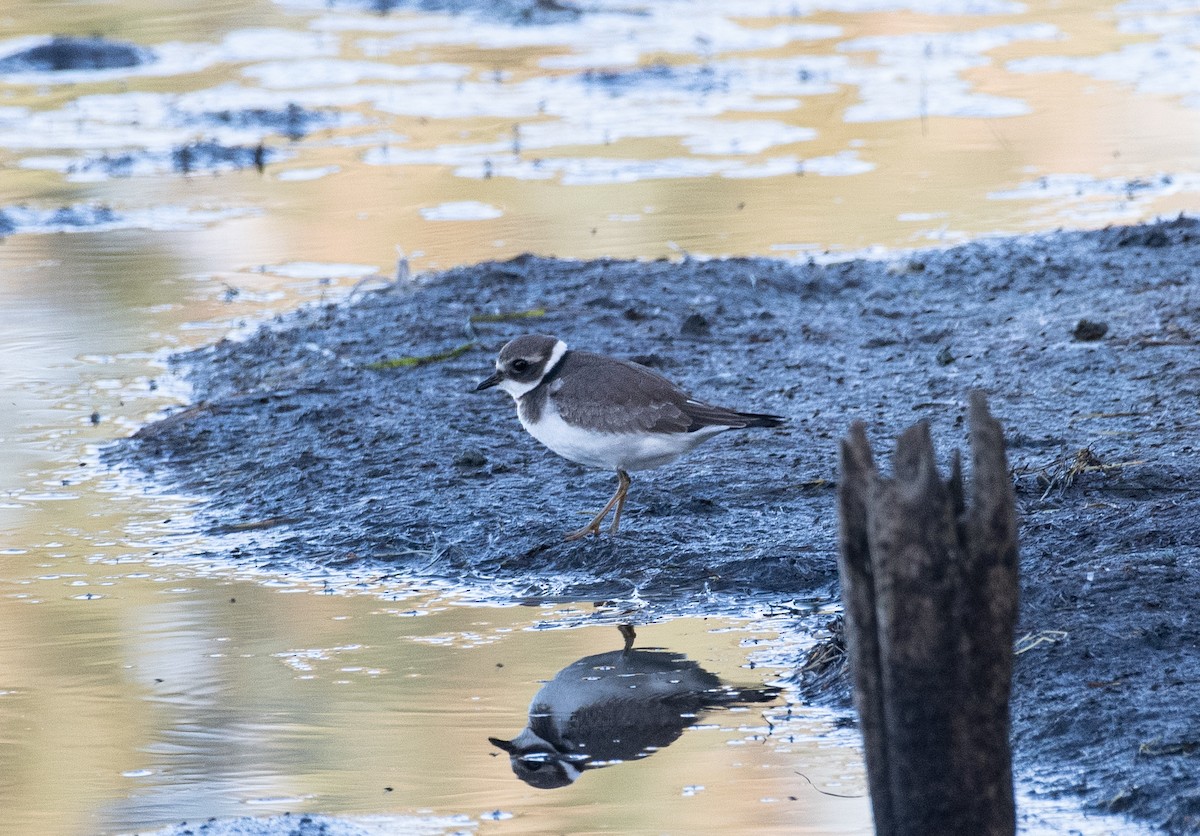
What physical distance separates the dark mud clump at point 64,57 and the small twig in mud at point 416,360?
10461mm

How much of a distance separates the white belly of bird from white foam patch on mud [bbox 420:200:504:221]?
18.4 ft

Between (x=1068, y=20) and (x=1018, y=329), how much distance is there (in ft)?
40.0

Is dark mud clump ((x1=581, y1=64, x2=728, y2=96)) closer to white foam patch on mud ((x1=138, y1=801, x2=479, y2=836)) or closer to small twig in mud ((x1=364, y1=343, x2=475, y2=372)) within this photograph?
small twig in mud ((x1=364, y1=343, x2=475, y2=372))

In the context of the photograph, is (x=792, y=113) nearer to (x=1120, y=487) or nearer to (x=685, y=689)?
(x=1120, y=487)

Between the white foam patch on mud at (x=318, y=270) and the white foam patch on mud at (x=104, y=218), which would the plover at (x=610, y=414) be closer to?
the white foam patch on mud at (x=318, y=270)

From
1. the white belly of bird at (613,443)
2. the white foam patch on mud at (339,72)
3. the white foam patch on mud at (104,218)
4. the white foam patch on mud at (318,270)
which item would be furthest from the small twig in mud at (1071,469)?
the white foam patch on mud at (339,72)

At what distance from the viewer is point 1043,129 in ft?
44.6

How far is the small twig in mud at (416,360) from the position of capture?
806 cm

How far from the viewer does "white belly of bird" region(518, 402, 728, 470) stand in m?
5.95

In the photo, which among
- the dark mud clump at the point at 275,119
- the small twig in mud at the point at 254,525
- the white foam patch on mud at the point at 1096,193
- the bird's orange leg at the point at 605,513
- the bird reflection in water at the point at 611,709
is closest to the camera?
the bird reflection in water at the point at 611,709

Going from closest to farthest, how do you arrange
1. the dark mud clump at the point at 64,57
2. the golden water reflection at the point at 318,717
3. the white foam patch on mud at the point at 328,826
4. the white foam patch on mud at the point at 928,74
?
the white foam patch on mud at the point at 328,826 → the golden water reflection at the point at 318,717 → the white foam patch on mud at the point at 928,74 → the dark mud clump at the point at 64,57

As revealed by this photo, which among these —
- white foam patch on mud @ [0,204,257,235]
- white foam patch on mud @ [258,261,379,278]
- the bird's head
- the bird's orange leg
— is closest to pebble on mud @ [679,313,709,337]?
the bird's head

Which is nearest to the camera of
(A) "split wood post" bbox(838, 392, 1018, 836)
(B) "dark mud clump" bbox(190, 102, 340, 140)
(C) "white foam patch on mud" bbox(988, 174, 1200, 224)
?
(A) "split wood post" bbox(838, 392, 1018, 836)

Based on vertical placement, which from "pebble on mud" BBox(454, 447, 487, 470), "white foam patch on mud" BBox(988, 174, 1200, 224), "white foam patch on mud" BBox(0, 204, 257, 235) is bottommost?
"pebble on mud" BBox(454, 447, 487, 470)
